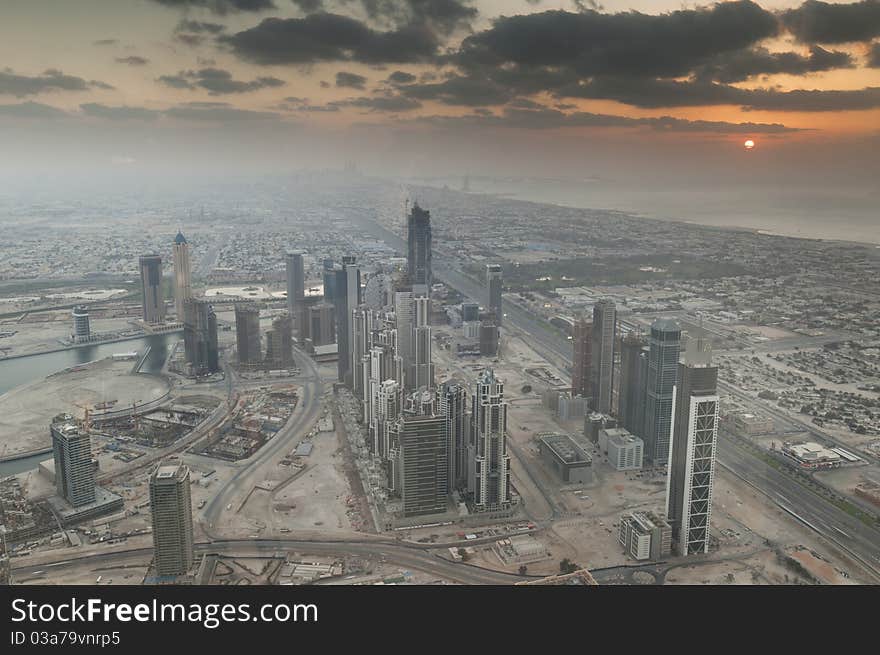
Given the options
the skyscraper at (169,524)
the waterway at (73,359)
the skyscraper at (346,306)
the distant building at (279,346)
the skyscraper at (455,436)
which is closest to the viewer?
the skyscraper at (169,524)

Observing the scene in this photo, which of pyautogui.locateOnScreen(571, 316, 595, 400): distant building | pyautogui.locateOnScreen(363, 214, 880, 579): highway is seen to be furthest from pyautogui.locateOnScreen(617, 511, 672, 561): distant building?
pyautogui.locateOnScreen(571, 316, 595, 400): distant building

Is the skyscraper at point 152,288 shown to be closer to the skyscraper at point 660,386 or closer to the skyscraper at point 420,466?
the skyscraper at point 420,466

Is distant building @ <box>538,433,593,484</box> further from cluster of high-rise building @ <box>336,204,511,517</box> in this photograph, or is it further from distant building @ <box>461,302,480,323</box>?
distant building @ <box>461,302,480,323</box>

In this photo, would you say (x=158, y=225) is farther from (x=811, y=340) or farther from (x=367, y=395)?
(x=811, y=340)

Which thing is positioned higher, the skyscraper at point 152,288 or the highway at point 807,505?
the skyscraper at point 152,288

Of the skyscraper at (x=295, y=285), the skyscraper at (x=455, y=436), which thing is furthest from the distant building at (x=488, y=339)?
the skyscraper at (x=455, y=436)

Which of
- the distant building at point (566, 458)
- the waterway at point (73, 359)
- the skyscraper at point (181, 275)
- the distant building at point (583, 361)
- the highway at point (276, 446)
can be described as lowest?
the highway at point (276, 446)
